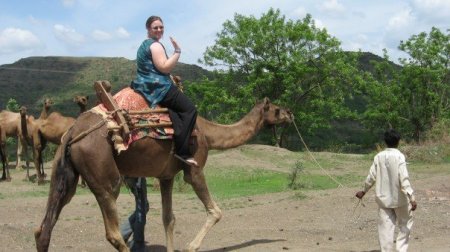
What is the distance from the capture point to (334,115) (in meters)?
39.4

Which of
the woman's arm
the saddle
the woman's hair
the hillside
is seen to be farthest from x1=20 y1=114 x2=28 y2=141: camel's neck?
the hillside

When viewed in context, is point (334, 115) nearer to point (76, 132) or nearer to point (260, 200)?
point (260, 200)

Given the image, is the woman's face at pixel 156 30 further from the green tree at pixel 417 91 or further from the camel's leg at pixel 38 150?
the green tree at pixel 417 91

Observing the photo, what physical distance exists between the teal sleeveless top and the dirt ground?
2568mm

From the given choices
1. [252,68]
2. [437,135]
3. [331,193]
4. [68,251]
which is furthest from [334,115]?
[68,251]

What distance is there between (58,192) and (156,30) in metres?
2.18

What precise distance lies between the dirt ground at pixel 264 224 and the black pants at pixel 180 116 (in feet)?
6.65

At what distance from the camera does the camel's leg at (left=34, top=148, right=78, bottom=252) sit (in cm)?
677

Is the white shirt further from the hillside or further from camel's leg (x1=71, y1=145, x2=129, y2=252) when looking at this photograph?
the hillside

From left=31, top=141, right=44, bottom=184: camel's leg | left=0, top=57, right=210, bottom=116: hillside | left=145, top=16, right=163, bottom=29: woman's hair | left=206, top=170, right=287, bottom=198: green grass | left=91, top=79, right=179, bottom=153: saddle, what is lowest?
left=206, top=170, right=287, bottom=198: green grass

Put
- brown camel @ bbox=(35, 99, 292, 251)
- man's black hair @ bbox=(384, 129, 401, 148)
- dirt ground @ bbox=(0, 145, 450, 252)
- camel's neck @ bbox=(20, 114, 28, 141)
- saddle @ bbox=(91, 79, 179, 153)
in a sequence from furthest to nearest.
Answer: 1. camel's neck @ bbox=(20, 114, 28, 141)
2. dirt ground @ bbox=(0, 145, 450, 252)
3. man's black hair @ bbox=(384, 129, 401, 148)
4. saddle @ bbox=(91, 79, 179, 153)
5. brown camel @ bbox=(35, 99, 292, 251)

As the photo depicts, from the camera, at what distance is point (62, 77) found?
6506cm

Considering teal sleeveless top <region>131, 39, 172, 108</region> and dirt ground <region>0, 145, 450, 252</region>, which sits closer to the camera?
teal sleeveless top <region>131, 39, 172, 108</region>

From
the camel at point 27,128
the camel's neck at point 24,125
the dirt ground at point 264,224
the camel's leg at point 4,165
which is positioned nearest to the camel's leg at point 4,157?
the camel's leg at point 4,165
